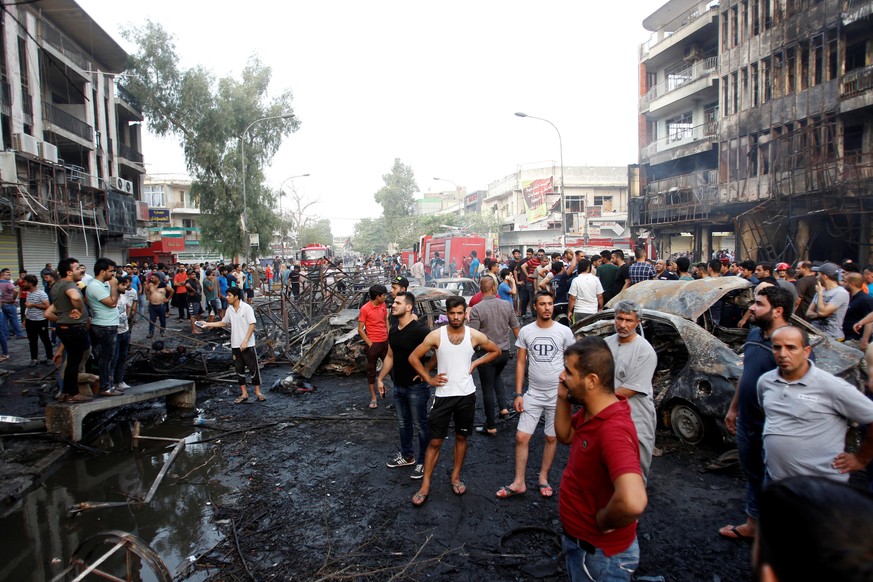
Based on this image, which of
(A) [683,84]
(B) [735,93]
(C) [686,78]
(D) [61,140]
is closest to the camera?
(D) [61,140]

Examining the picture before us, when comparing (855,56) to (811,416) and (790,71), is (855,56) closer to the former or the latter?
(790,71)

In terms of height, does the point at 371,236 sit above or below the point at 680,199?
above

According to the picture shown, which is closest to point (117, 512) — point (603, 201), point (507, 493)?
point (507, 493)

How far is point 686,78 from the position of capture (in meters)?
28.8

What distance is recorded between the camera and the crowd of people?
1019 mm

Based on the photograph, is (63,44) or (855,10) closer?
(855,10)

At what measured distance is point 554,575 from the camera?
11.4 feet

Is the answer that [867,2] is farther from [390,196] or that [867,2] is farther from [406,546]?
[390,196]

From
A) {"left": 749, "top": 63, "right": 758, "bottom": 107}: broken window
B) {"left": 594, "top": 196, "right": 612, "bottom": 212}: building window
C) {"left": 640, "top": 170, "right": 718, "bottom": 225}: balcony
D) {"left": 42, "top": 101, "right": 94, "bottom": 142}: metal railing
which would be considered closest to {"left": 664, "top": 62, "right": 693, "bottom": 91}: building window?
{"left": 749, "top": 63, "right": 758, "bottom": 107}: broken window

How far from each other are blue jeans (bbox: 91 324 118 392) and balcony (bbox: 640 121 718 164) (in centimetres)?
2780

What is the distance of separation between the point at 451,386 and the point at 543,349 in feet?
2.91

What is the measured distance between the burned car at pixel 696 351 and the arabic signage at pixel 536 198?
1548 inches

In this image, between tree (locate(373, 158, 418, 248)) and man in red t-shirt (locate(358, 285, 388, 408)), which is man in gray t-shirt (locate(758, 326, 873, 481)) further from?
tree (locate(373, 158, 418, 248))

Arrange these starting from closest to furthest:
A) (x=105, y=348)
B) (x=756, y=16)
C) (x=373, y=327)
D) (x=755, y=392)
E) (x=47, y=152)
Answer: (x=755, y=392) → (x=105, y=348) → (x=373, y=327) → (x=47, y=152) → (x=756, y=16)
